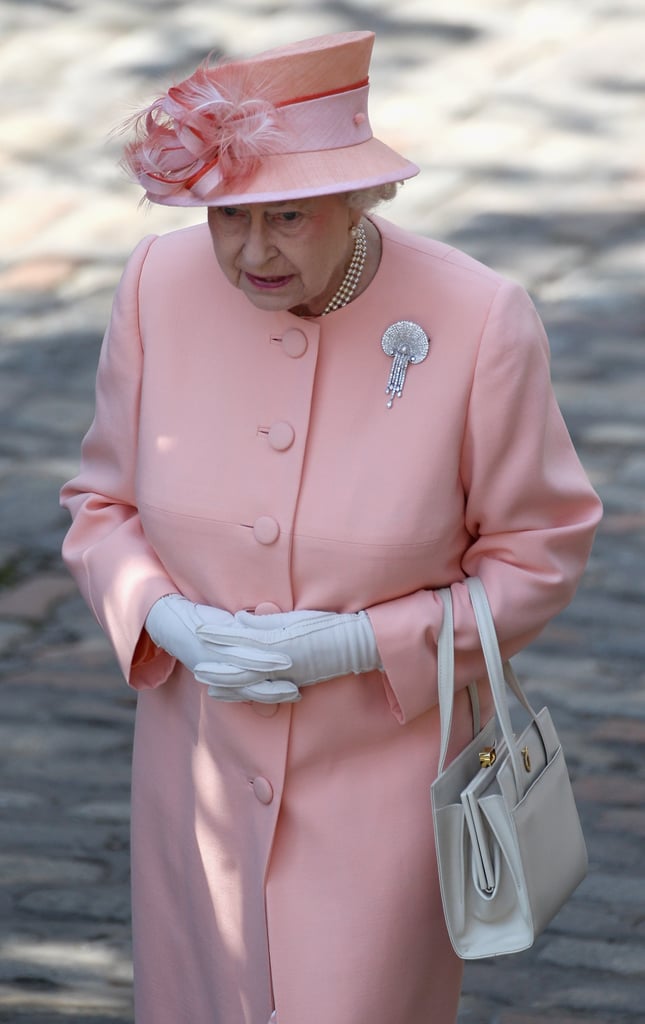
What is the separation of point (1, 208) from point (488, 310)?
476 cm

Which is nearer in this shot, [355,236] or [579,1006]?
[355,236]

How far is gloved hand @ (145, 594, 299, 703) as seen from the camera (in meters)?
2.44

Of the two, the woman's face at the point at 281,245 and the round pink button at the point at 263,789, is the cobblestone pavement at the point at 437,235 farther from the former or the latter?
the round pink button at the point at 263,789

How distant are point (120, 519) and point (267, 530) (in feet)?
1.20

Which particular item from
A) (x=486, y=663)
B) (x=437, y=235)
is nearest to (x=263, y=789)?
(x=486, y=663)

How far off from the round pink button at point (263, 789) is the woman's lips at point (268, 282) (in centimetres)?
72

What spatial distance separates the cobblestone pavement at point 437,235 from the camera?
3.69 m

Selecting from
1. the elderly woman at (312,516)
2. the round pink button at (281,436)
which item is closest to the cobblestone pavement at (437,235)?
the elderly woman at (312,516)

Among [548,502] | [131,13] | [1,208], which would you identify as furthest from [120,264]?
[548,502]

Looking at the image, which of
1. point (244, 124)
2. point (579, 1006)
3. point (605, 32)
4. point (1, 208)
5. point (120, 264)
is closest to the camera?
point (244, 124)

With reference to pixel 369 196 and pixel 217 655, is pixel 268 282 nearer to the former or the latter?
pixel 369 196

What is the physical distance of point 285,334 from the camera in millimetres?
2541

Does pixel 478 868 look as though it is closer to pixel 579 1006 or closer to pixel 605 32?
pixel 579 1006

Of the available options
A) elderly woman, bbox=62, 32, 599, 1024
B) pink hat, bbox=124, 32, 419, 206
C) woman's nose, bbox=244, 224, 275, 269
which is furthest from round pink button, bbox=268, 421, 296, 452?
pink hat, bbox=124, 32, 419, 206
